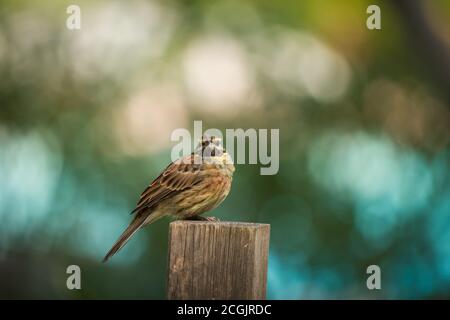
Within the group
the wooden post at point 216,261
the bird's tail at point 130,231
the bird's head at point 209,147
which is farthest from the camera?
the bird's head at point 209,147

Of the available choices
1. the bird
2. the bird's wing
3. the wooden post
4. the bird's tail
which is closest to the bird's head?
the bird

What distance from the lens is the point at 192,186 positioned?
6441 mm

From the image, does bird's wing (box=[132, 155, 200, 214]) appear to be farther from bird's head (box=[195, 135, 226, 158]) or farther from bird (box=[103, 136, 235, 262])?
bird's head (box=[195, 135, 226, 158])

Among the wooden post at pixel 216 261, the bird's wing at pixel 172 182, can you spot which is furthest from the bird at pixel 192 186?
the wooden post at pixel 216 261

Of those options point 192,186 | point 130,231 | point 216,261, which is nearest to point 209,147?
point 192,186

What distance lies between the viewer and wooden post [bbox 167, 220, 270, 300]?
4039 millimetres

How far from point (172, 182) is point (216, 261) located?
2.52m

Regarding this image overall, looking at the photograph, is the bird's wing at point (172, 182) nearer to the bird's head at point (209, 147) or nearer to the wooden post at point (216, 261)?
the bird's head at point (209, 147)

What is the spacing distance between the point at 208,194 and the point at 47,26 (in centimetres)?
376

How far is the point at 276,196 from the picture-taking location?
8.20 metres

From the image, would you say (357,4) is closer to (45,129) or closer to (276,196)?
(276,196)

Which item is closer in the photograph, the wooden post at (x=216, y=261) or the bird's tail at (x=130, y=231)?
the wooden post at (x=216, y=261)

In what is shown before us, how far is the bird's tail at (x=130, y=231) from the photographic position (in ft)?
20.1
